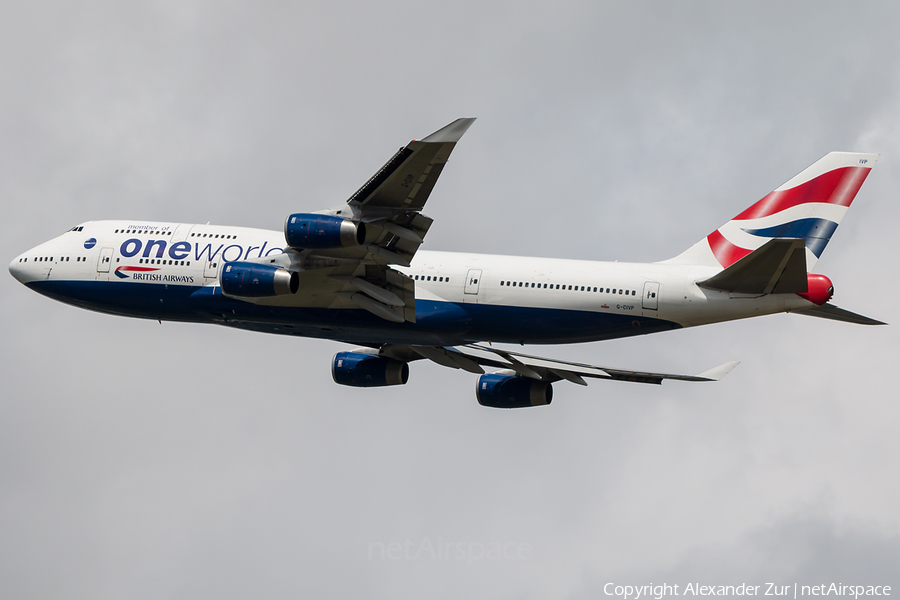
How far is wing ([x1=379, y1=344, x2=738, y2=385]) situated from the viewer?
140ft

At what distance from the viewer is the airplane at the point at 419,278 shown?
1335 inches

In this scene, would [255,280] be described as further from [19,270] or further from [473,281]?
[19,270]

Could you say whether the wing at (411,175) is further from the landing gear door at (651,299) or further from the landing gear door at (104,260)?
the landing gear door at (104,260)

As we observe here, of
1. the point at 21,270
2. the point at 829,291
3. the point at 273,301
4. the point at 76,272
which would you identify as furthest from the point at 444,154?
the point at 21,270

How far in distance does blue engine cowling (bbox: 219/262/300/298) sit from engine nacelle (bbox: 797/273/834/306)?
54.5 feet

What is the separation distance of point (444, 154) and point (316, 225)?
16.8ft

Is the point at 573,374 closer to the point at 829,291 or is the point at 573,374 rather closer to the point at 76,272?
the point at 829,291

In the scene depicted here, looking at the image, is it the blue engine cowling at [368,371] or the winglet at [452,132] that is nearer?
the winglet at [452,132]

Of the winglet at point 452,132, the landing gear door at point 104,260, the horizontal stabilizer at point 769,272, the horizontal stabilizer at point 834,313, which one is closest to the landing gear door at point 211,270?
the landing gear door at point 104,260

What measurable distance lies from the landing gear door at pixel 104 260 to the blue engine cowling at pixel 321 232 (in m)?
10.8

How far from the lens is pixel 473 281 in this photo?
38.0 meters

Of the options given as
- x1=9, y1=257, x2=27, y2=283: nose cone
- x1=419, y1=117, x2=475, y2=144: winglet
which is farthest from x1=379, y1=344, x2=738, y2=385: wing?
x1=9, y1=257, x2=27, y2=283: nose cone

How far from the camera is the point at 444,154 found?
30250mm

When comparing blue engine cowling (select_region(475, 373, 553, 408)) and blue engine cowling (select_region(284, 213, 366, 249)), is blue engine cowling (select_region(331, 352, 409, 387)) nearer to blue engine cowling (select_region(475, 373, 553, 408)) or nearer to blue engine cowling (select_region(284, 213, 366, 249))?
blue engine cowling (select_region(475, 373, 553, 408))
